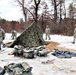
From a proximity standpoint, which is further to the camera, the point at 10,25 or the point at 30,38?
the point at 10,25

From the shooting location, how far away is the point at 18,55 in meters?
13.1

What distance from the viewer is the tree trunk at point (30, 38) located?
1750 cm

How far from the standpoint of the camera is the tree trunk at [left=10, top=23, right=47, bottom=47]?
1750 centimetres

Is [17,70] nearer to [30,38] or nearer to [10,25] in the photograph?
[30,38]

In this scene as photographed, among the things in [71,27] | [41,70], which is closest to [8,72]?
[41,70]

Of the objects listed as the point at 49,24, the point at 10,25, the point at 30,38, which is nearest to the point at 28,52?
the point at 30,38

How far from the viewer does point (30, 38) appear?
17938mm

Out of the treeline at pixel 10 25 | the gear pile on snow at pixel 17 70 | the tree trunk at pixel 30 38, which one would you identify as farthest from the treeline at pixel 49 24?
the gear pile on snow at pixel 17 70

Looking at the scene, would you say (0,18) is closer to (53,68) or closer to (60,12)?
(60,12)

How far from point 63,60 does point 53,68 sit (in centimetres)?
212

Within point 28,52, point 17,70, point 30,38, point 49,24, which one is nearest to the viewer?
point 17,70

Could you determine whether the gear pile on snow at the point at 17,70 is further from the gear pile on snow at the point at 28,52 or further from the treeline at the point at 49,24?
the treeline at the point at 49,24

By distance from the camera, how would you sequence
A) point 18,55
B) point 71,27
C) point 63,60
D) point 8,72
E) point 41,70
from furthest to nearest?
1. point 71,27
2. point 18,55
3. point 63,60
4. point 41,70
5. point 8,72

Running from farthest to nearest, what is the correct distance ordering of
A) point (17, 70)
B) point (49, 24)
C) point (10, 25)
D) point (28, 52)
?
point (10, 25) → point (49, 24) → point (28, 52) → point (17, 70)
